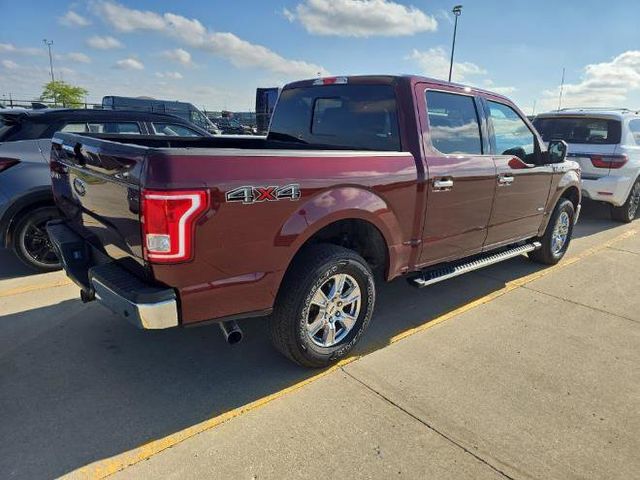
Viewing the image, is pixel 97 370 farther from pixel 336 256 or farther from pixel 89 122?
pixel 89 122

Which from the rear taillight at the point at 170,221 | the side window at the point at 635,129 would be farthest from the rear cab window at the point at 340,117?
the side window at the point at 635,129

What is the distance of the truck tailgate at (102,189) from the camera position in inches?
92.1

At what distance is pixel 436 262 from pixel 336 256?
4.25ft

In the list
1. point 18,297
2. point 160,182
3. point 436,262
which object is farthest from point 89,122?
point 436,262

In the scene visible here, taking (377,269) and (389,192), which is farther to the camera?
(377,269)

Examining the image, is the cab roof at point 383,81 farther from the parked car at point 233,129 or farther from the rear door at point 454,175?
the parked car at point 233,129

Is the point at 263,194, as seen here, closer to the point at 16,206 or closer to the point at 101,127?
the point at 16,206

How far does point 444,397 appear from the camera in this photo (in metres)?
2.89

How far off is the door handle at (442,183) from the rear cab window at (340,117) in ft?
1.31

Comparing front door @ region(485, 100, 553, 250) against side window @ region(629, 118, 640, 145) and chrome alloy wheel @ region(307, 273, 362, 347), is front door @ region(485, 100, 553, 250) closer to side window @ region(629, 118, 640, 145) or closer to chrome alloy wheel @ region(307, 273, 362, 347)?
chrome alloy wheel @ region(307, 273, 362, 347)

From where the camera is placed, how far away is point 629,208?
825 cm

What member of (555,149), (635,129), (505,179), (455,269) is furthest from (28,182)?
(635,129)

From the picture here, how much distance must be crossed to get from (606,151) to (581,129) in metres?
0.68

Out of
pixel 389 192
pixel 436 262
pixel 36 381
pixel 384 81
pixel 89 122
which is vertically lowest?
pixel 36 381
